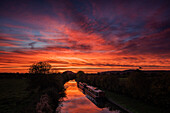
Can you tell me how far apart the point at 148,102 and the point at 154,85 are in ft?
11.7

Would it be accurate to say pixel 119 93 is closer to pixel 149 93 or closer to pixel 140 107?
pixel 149 93

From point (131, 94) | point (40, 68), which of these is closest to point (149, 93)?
point (131, 94)

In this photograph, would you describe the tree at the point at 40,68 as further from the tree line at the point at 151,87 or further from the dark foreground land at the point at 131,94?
the tree line at the point at 151,87

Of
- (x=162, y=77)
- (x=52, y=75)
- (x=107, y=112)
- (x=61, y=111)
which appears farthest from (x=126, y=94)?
(x=52, y=75)

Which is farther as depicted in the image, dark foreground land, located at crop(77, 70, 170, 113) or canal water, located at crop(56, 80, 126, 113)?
canal water, located at crop(56, 80, 126, 113)

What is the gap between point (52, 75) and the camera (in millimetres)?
30422

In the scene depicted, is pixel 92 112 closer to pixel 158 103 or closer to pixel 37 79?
pixel 158 103

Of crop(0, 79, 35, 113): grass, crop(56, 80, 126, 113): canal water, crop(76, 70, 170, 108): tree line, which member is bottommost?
crop(56, 80, 126, 113): canal water

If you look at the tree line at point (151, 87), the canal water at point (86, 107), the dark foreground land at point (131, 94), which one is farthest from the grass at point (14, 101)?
the tree line at point (151, 87)

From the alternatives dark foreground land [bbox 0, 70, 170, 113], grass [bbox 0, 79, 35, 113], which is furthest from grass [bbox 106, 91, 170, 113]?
grass [bbox 0, 79, 35, 113]

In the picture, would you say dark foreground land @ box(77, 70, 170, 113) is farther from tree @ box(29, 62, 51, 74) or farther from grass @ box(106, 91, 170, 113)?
tree @ box(29, 62, 51, 74)

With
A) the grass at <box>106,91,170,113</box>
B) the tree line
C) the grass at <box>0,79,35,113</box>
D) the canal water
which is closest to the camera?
the grass at <box>106,91,170,113</box>

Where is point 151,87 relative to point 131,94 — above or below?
above

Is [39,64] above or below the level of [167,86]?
above
